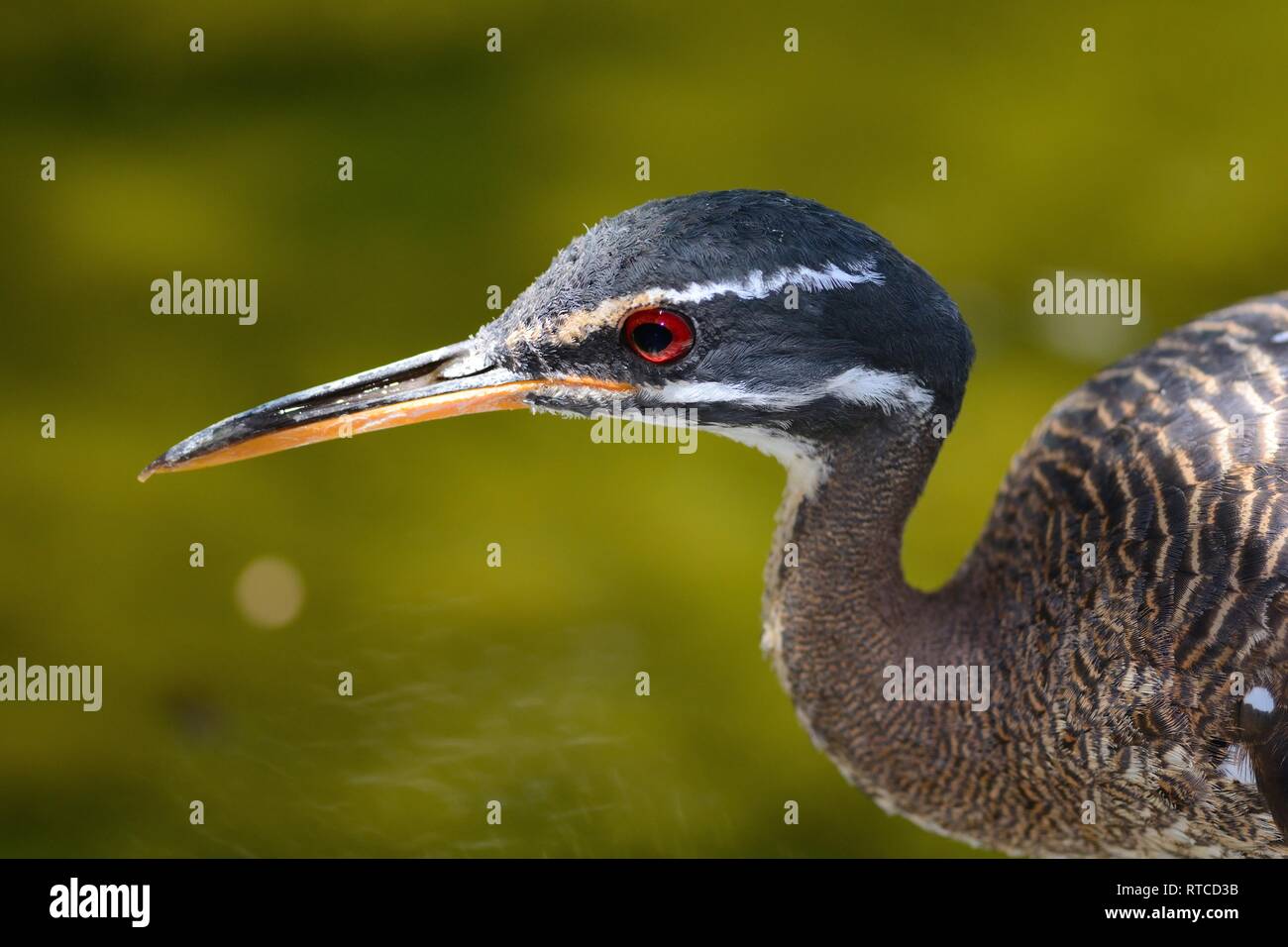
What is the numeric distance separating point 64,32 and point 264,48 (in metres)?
0.87

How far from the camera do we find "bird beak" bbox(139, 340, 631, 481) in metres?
2.80

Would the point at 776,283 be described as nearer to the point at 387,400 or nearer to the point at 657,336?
Result: the point at 657,336

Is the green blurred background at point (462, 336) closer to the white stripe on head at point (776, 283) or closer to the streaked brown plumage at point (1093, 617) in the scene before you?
the streaked brown plumage at point (1093, 617)

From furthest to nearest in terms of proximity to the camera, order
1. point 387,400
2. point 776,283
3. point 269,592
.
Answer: point 269,592
point 387,400
point 776,283

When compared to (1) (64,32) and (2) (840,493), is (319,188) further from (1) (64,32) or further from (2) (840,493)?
(2) (840,493)

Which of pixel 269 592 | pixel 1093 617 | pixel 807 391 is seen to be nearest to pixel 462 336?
pixel 269 592

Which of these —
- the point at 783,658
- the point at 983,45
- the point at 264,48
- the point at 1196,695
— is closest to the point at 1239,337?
the point at 1196,695

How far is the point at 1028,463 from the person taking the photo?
11.4ft

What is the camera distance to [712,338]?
→ 8.83ft

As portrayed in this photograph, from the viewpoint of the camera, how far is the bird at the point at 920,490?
8.77 feet

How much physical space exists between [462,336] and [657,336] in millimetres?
2675

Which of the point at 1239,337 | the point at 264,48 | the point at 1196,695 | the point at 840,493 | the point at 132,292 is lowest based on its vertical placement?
the point at 1196,695

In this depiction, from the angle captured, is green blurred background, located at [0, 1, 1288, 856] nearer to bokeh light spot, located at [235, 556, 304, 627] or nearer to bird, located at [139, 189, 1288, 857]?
bokeh light spot, located at [235, 556, 304, 627]

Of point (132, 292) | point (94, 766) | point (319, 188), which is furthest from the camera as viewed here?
point (319, 188)
